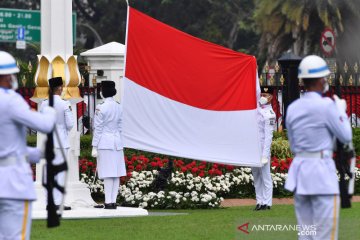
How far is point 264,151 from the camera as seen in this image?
1803 centimetres

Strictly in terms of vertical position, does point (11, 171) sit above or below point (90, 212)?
above

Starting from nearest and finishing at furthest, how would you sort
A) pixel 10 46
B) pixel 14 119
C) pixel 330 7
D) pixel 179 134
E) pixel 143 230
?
1. pixel 14 119
2. pixel 143 230
3. pixel 179 134
4. pixel 330 7
5. pixel 10 46

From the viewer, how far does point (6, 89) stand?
32.0ft

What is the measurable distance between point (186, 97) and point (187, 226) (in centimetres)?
245

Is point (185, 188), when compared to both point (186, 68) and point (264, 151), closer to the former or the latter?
point (264, 151)

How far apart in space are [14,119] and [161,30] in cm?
766

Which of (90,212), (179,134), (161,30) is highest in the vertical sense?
(161,30)

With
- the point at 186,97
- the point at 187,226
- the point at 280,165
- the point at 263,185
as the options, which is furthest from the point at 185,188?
the point at 187,226

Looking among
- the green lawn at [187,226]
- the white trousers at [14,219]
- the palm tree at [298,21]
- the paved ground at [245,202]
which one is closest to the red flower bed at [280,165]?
the paved ground at [245,202]

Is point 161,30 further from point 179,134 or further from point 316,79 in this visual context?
point 316,79

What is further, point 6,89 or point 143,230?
point 143,230

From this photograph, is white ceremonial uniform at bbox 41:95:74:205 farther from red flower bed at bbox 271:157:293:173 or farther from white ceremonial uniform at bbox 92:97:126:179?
red flower bed at bbox 271:157:293:173

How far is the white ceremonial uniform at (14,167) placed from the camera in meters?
9.57

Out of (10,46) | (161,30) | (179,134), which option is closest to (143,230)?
(179,134)
